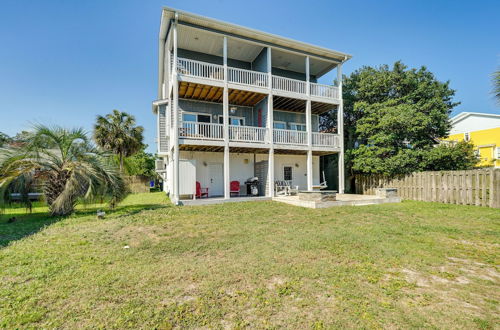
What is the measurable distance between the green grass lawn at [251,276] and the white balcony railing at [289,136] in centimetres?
758

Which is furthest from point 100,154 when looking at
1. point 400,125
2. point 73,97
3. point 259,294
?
point 400,125

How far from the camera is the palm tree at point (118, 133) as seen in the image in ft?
74.7

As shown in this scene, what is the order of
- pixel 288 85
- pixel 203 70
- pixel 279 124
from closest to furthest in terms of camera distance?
1. pixel 203 70
2. pixel 288 85
3. pixel 279 124

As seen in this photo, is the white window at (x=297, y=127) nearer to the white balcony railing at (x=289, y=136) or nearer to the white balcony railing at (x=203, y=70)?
the white balcony railing at (x=289, y=136)

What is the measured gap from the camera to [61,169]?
819cm

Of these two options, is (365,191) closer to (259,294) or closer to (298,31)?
(298,31)

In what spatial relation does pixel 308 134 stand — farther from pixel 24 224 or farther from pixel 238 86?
pixel 24 224

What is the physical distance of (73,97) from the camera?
57.8 ft

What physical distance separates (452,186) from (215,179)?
12.6 metres

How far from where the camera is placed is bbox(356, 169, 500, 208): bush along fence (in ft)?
31.2

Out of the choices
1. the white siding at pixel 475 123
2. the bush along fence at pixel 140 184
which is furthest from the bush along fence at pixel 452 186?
the bush along fence at pixel 140 184

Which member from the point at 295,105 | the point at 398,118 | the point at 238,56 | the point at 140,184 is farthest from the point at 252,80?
the point at 140,184

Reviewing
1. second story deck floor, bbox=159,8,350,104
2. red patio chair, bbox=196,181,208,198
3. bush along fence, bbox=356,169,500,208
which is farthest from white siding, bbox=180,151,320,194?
bush along fence, bbox=356,169,500,208

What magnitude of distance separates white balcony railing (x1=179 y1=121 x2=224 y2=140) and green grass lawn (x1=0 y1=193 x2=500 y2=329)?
617 cm
